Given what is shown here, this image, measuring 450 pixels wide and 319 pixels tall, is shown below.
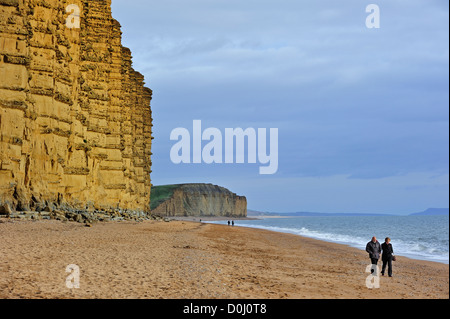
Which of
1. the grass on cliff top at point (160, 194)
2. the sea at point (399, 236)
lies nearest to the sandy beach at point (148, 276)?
the sea at point (399, 236)

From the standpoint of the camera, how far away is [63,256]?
1177 cm

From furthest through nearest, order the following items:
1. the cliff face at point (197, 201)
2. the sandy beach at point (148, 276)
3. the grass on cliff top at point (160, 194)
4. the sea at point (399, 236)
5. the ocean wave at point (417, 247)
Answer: the cliff face at point (197, 201) < the grass on cliff top at point (160, 194) < the sea at point (399, 236) < the ocean wave at point (417, 247) < the sandy beach at point (148, 276)

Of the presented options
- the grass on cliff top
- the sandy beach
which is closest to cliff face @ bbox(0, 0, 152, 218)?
the sandy beach

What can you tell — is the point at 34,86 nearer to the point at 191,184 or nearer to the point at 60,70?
the point at 60,70

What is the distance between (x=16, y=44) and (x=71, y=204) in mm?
9468

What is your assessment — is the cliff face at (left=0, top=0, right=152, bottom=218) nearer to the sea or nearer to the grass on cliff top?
the sea

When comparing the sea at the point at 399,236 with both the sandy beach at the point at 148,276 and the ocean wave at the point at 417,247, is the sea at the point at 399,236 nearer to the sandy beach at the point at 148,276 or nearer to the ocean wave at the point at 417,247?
the ocean wave at the point at 417,247

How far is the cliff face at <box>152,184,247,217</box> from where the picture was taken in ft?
495

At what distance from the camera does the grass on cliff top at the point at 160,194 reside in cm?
14693

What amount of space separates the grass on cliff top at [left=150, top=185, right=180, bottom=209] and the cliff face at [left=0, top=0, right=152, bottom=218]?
108m

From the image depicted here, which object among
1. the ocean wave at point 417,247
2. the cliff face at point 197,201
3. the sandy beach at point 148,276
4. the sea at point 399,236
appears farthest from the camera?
the cliff face at point 197,201

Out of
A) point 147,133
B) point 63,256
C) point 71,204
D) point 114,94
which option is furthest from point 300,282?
point 147,133

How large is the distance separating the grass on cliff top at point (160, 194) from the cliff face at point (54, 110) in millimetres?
107989

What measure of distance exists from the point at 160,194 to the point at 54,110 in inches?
5172
